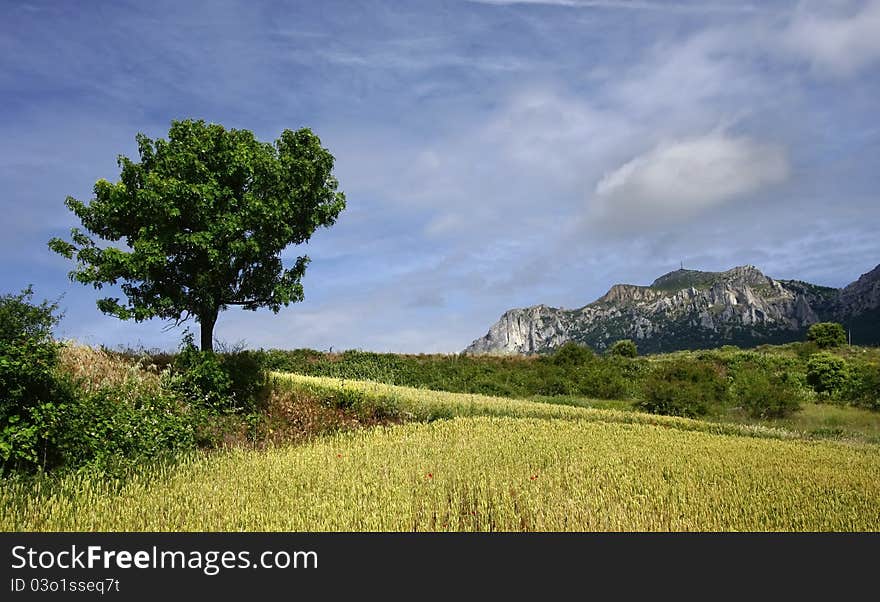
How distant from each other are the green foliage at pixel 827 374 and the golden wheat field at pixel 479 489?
25056 mm

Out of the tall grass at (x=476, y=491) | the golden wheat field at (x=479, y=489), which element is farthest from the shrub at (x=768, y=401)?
the tall grass at (x=476, y=491)

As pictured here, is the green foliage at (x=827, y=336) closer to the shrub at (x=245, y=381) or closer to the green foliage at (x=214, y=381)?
the shrub at (x=245, y=381)

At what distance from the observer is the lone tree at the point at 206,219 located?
17.7 m

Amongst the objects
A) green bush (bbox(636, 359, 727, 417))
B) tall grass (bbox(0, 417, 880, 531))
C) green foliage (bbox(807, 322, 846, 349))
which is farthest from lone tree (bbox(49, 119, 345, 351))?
green foliage (bbox(807, 322, 846, 349))

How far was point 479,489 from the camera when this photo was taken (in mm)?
9773

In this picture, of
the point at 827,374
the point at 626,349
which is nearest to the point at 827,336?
the point at 626,349

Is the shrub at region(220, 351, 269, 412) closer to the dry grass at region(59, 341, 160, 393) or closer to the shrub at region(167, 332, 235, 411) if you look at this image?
the shrub at region(167, 332, 235, 411)

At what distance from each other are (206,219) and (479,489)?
40.8 ft

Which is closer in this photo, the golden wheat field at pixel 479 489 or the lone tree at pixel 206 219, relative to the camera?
the golden wheat field at pixel 479 489

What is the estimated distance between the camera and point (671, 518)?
8.55 m

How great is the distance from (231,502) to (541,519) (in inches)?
184

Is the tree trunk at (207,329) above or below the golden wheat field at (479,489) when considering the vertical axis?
above

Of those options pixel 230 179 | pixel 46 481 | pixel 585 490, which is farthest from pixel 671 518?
pixel 230 179

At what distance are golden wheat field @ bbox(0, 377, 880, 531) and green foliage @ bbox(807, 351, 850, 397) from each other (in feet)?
82.2
